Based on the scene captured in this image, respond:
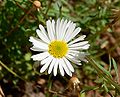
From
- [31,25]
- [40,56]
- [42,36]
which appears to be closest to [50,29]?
[42,36]

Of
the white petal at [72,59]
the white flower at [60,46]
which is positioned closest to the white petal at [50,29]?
the white flower at [60,46]

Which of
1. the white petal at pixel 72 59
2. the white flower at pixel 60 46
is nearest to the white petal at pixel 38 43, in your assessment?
the white flower at pixel 60 46

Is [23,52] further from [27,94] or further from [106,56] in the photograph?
[106,56]

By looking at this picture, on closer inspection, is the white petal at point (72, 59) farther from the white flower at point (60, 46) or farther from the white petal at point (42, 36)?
the white petal at point (42, 36)

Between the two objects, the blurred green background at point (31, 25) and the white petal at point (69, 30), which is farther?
the blurred green background at point (31, 25)

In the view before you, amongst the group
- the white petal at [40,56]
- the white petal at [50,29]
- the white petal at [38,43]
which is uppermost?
the white petal at [50,29]

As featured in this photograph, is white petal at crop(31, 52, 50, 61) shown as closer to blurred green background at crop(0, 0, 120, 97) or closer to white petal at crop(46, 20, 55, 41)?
white petal at crop(46, 20, 55, 41)

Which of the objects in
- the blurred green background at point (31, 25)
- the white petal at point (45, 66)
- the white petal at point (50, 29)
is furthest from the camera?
the blurred green background at point (31, 25)

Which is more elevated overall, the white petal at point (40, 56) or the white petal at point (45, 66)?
the white petal at point (40, 56)

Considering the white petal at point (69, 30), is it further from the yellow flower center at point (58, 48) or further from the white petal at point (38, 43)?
the white petal at point (38, 43)

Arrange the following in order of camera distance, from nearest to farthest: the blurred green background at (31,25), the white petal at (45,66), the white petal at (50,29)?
the white petal at (45,66), the white petal at (50,29), the blurred green background at (31,25)

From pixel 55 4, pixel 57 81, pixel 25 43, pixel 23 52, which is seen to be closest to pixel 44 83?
pixel 57 81
